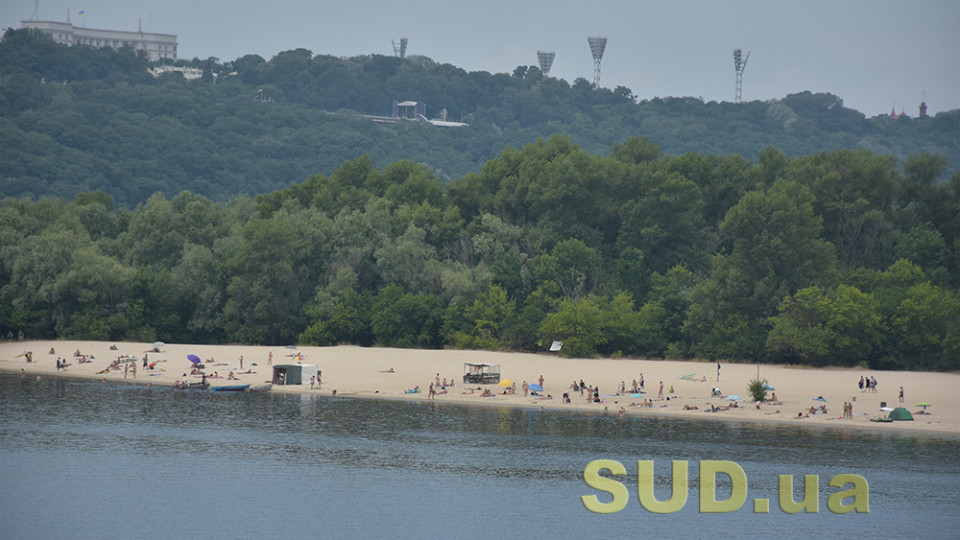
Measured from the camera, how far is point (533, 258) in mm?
90875

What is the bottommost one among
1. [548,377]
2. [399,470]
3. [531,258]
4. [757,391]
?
[399,470]

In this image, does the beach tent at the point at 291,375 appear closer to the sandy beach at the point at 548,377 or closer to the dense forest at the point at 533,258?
the sandy beach at the point at 548,377

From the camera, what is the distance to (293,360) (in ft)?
260

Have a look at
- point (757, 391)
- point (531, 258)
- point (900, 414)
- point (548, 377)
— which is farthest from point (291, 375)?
point (900, 414)

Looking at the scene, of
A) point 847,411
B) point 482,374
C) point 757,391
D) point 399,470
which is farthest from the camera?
point 482,374

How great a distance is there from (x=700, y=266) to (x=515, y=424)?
32.0 meters

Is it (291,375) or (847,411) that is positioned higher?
(291,375)

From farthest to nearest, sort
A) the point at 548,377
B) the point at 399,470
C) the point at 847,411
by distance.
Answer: the point at 548,377
the point at 847,411
the point at 399,470

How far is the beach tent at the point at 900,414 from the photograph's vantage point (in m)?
61.0

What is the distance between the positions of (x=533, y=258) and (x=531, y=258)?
201 mm

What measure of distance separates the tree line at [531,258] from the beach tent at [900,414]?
1507 cm

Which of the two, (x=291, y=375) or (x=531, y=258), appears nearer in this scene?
(x=291, y=375)

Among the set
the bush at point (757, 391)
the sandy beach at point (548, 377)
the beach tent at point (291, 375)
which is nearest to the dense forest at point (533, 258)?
the sandy beach at point (548, 377)

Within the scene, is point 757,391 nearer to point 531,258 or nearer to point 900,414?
point 900,414
